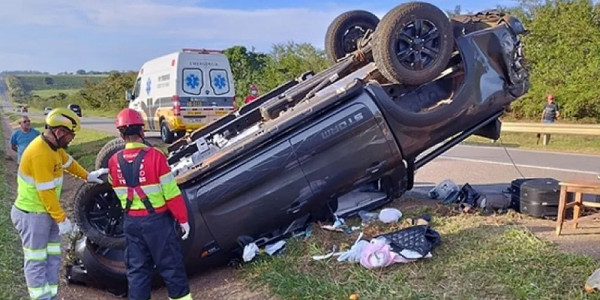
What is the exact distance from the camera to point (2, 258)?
5.16 meters

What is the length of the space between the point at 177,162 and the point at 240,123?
30.0 inches

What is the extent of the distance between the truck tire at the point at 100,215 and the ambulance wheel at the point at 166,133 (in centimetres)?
979

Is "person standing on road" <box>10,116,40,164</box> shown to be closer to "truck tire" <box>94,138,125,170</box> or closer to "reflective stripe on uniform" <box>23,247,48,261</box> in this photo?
"truck tire" <box>94,138,125,170</box>

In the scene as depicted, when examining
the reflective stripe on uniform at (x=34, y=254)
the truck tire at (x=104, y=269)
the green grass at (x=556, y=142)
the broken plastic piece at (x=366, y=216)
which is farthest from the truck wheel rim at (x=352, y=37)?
the green grass at (x=556, y=142)

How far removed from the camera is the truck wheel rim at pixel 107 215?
4.51m

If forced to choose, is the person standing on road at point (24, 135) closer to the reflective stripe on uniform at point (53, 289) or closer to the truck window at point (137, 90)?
the reflective stripe on uniform at point (53, 289)

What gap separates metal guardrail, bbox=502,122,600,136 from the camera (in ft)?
38.6

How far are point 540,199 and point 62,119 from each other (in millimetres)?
4192

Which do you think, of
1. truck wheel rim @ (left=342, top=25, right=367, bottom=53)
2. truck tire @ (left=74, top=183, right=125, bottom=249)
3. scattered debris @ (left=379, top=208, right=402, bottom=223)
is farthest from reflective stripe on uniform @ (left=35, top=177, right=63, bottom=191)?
truck wheel rim @ (left=342, top=25, right=367, bottom=53)

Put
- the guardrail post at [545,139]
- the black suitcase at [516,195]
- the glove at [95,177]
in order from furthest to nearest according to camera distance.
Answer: the guardrail post at [545,139], the black suitcase at [516,195], the glove at [95,177]

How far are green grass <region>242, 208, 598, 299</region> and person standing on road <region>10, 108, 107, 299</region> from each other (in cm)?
153

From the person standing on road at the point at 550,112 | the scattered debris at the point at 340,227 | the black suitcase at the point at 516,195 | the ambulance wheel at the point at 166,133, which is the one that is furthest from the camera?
the ambulance wheel at the point at 166,133

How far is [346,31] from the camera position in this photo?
594cm

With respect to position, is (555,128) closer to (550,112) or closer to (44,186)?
(550,112)
